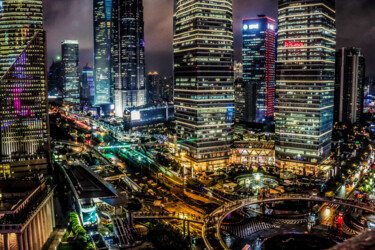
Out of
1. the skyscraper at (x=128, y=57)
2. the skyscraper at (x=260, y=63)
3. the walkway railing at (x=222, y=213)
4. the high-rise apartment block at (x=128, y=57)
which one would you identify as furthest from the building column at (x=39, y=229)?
the high-rise apartment block at (x=128, y=57)

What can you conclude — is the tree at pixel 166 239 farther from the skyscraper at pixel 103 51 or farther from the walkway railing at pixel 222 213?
the skyscraper at pixel 103 51

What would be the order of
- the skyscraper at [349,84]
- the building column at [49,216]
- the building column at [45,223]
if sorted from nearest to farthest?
the building column at [45,223]
the building column at [49,216]
the skyscraper at [349,84]

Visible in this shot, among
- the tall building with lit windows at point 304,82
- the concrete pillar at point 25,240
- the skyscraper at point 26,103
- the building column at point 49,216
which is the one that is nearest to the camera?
the concrete pillar at point 25,240

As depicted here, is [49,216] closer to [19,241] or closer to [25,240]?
[25,240]

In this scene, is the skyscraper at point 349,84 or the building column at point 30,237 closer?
the building column at point 30,237

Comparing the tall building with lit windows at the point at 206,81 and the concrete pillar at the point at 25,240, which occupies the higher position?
the tall building with lit windows at the point at 206,81

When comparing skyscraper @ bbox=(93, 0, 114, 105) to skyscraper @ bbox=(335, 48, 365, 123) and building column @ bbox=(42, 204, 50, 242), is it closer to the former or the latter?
skyscraper @ bbox=(335, 48, 365, 123)

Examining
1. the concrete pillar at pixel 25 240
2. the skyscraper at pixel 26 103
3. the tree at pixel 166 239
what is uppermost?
the skyscraper at pixel 26 103

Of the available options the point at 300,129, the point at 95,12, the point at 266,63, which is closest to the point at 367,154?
the point at 300,129
